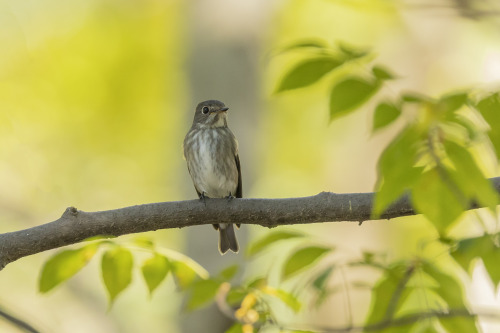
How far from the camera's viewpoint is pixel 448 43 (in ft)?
44.5

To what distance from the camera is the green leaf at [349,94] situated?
1985 mm

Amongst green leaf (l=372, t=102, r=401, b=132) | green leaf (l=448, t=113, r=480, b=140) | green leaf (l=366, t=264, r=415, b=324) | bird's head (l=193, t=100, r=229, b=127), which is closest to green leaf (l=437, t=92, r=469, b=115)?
green leaf (l=448, t=113, r=480, b=140)

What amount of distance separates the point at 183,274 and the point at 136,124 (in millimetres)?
10815

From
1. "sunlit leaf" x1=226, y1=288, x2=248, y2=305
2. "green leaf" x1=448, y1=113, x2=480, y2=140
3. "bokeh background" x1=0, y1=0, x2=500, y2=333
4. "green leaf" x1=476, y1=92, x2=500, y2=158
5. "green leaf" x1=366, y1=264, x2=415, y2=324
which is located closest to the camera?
"green leaf" x1=448, y1=113, x2=480, y2=140

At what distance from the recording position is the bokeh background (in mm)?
10445

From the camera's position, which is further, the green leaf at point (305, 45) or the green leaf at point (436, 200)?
the green leaf at point (305, 45)

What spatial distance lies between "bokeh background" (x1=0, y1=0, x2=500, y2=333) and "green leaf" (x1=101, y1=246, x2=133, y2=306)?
6048mm

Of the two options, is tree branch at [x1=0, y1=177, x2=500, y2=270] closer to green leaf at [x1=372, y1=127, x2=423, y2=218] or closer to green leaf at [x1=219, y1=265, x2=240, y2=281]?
green leaf at [x1=219, y1=265, x2=240, y2=281]

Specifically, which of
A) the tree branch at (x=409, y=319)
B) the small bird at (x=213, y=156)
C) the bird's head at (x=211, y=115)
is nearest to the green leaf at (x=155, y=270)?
the tree branch at (x=409, y=319)

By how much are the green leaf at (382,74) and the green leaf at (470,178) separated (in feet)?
1.39

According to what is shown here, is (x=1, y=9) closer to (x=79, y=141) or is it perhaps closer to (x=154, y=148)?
(x=79, y=141)

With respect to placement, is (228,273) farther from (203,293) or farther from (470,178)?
(470,178)

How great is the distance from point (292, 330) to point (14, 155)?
9.68m

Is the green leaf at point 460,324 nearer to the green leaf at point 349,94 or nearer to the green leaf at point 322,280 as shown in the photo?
the green leaf at point 322,280
